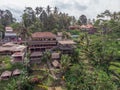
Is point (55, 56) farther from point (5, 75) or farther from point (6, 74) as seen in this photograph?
point (5, 75)

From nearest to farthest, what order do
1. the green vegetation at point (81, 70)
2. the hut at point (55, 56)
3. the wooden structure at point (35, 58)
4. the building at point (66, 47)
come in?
the green vegetation at point (81, 70) < the wooden structure at point (35, 58) < the hut at point (55, 56) < the building at point (66, 47)

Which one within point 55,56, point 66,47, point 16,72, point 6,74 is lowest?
point 6,74

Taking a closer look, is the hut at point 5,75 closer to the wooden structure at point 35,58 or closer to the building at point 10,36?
the wooden structure at point 35,58

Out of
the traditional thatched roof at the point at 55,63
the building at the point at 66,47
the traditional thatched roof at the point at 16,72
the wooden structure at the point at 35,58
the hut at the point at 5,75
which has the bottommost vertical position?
the hut at the point at 5,75

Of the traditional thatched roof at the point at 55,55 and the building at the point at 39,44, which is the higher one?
the building at the point at 39,44

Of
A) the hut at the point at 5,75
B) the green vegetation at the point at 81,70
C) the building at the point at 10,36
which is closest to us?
the green vegetation at the point at 81,70

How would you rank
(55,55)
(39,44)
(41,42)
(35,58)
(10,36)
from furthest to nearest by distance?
(10,36) < (41,42) < (39,44) < (55,55) < (35,58)

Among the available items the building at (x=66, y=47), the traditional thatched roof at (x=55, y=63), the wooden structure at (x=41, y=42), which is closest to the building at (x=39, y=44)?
the wooden structure at (x=41, y=42)

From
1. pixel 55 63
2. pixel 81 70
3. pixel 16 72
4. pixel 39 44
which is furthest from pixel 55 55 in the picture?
pixel 16 72

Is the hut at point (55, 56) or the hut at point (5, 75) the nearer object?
the hut at point (5, 75)

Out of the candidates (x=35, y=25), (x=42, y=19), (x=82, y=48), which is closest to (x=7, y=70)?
(x=82, y=48)

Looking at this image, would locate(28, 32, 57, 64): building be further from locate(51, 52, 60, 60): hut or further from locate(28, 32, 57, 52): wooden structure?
locate(51, 52, 60, 60): hut
